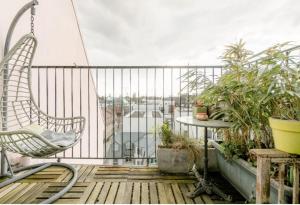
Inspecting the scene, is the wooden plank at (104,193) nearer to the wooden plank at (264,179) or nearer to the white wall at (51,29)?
the wooden plank at (264,179)

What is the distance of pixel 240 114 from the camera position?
6.09ft

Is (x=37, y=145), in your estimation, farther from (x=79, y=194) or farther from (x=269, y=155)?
(x=269, y=155)

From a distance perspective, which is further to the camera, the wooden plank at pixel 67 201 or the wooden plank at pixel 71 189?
the wooden plank at pixel 71 189

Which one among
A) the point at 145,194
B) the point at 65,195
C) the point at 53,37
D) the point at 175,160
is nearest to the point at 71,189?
the point at 65,195

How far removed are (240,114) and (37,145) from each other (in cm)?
168

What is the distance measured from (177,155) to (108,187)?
31.8 inches

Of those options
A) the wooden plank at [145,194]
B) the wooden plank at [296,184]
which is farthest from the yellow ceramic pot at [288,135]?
the wooden plank at [145,194]

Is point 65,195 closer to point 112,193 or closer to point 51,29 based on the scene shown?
point 112,193

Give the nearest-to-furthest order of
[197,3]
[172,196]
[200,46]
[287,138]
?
[287,138]
[172,196]
[197,3]
[200,46]

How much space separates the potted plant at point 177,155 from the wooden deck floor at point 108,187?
3.7 inches

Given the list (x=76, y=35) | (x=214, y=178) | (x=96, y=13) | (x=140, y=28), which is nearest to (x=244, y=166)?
(x=214, y=178)

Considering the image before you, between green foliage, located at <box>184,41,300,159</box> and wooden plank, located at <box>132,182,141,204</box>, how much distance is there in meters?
0.91

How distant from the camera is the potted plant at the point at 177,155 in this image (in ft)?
8.04

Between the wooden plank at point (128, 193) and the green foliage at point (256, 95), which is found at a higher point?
the green foliage at point (256, 95)
